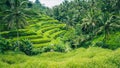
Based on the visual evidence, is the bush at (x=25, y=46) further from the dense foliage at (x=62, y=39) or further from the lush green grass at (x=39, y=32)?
the lush green grass at (x=39, y=32)

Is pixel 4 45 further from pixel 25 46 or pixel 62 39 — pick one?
pixel 62 39

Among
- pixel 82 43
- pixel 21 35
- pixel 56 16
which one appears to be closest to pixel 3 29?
pixel 21 35

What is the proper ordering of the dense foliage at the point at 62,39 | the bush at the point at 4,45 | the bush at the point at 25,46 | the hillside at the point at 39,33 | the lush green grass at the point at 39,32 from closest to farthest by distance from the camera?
the dense foliage at the point at 62,39
the bush at the point at 4,45
the bush at the point at 25,46
the hillside at the point at 39,33
the lush green grass at the point at 39,32

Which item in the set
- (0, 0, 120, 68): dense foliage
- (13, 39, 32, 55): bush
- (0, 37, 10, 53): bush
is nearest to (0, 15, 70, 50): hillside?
(0, 0, 120, 68): dense foliage

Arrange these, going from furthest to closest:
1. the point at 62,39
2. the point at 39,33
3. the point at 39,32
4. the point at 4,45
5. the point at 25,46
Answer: the point at 62,39 → the point at 39,32 → the point at 39,33 → the point at 25,46 → the point at 4,45

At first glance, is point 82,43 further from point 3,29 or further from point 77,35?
point 3,29

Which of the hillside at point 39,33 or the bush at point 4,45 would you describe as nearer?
the bush at point 4,45

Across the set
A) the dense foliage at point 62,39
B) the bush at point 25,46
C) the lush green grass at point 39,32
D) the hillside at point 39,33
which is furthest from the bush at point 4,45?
the lush green grass at point 39,32

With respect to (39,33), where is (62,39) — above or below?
below

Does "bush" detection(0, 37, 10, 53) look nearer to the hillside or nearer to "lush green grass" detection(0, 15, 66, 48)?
the hillside

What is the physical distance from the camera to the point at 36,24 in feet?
258

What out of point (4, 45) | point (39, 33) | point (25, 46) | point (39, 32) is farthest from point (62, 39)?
point (4, 45)

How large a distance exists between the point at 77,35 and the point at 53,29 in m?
10.2

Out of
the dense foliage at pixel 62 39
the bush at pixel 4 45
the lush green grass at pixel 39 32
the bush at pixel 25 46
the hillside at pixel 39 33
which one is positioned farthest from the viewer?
the lush green grass at pixel 39 32
